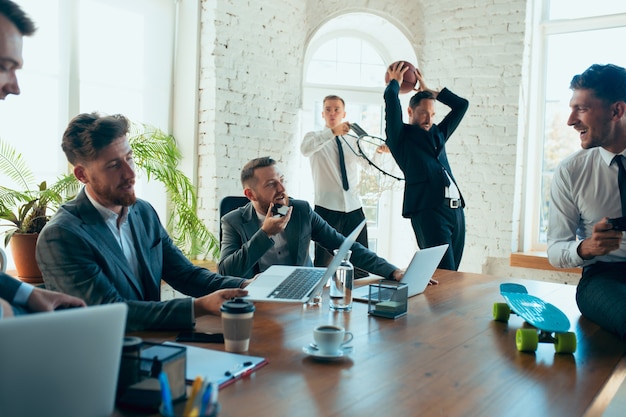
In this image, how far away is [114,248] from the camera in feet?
5.55

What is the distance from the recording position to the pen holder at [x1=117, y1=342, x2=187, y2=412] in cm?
93

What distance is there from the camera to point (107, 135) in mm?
1813

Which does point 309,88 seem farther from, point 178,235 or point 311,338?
point 311,338

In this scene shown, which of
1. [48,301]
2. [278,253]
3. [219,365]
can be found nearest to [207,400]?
[219,365]

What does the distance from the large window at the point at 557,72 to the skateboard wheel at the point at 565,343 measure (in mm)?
3564

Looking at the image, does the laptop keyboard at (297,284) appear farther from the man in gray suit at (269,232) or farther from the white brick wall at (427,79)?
the white brick wall at (427,79)

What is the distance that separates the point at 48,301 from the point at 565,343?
120 cm

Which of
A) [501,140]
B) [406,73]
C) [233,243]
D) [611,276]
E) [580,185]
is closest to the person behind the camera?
[611,276]

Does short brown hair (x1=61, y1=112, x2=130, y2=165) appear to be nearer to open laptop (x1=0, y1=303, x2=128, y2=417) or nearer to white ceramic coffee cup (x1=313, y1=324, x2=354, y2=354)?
white ceramic coffee cup (x1=313, y1=324, x2=354, y2=354)

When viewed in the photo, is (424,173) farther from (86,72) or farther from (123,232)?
(86,72)

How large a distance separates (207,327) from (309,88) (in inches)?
151

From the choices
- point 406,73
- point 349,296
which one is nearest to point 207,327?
point 349,296

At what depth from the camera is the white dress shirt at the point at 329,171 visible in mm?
4195

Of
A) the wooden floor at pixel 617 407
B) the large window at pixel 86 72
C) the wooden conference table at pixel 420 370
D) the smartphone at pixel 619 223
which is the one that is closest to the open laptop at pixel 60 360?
the wooden conference table at pixel 420 370
